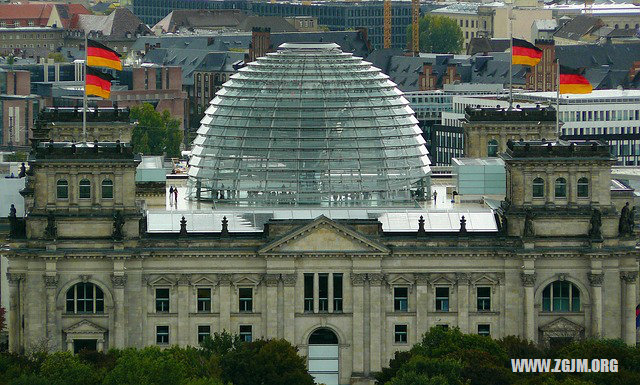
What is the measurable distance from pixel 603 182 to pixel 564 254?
471 centimetres

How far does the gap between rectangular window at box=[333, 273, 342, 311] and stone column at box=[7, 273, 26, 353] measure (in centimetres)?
1787

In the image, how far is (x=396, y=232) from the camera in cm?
19138

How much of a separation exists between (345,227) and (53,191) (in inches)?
664

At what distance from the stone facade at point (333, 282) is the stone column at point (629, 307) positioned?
0.27ft

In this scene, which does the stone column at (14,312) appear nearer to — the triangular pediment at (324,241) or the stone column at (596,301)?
the triangular pediment at (324,241)

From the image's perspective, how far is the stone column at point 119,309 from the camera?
620 feet

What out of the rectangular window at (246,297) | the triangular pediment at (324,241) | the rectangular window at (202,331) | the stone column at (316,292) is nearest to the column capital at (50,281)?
the rectangular window at (202,331)

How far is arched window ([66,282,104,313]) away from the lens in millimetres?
189375

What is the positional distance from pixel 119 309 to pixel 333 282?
1245 centimetres

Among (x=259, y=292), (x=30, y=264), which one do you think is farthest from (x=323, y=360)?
(x=30, y=264)

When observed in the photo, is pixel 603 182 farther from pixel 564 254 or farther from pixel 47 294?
pixel 47 294

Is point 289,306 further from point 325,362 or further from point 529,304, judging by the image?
point 529,304

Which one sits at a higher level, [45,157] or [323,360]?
[45,157]

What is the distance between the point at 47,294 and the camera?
18875cm
